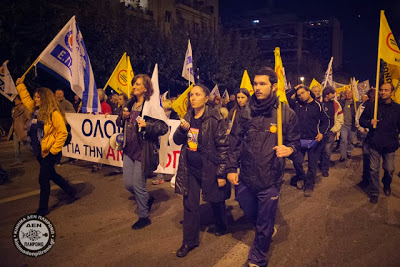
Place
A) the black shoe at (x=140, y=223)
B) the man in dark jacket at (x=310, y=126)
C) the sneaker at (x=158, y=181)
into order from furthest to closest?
the sneaker at (x=158, y=181), the man in dark jacket at (x=310, y=126), the black shoe at (x=140, y=223)

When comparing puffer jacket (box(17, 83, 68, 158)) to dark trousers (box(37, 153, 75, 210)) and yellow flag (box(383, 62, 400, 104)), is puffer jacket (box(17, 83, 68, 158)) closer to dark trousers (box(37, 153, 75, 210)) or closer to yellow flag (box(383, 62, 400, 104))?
dark trousers (box(37, 153, 75, 210))

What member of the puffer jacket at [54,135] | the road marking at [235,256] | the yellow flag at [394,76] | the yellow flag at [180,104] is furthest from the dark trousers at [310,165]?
the puffer jacket at [54,135]

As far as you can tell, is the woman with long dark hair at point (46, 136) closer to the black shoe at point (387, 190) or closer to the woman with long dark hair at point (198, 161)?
the woman with long dark hair at point (198, 161)

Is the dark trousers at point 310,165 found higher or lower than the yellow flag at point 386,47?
Answer: lower

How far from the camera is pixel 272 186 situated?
10.5 feet

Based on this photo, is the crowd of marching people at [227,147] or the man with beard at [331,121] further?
the man with beard at [331,121]

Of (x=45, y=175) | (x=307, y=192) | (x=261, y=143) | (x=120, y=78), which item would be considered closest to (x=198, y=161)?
(x=261, y=143)

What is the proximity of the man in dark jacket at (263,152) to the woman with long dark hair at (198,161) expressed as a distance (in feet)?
1.03

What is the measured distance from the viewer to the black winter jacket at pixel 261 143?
3.15 m

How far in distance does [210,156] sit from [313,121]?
11.2 ft

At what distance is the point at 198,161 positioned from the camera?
11.8 ft

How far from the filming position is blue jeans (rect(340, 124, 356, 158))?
29.6ft

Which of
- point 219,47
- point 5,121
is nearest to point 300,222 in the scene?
point 5,121

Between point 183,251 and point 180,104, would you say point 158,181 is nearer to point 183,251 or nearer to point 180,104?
point 180,104
